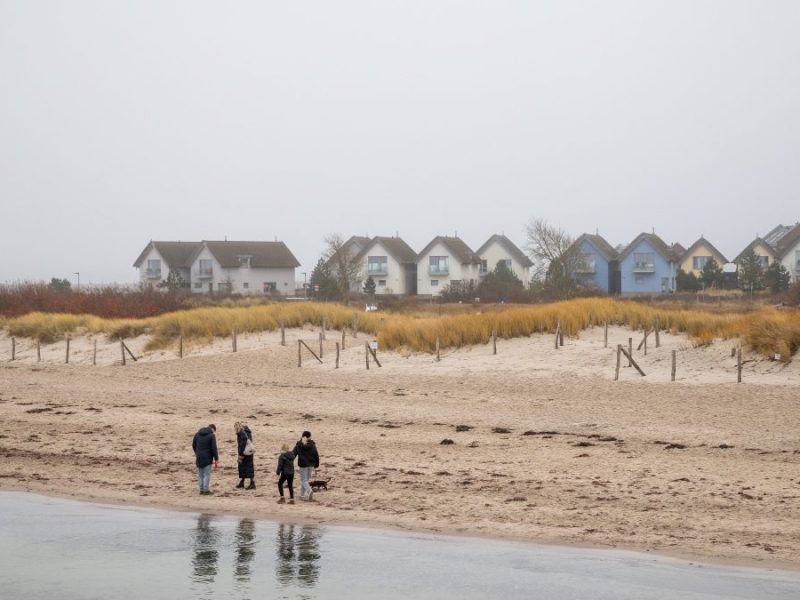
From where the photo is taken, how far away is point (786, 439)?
2391 centimetres

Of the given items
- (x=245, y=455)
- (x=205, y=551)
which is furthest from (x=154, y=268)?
(x=205, y=551)

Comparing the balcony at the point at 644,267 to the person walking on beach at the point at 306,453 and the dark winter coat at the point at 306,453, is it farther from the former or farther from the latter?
the dark winter coat at the point at 306,453

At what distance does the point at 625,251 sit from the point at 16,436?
78693mm

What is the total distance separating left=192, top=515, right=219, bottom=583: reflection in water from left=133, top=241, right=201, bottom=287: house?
88.8 m

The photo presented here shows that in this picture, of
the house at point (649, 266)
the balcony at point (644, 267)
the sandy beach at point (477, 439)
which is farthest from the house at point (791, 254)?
the sandy beach at point (477, 439)

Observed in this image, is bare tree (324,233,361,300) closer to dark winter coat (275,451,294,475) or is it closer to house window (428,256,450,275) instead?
house window (428,256,450,275)

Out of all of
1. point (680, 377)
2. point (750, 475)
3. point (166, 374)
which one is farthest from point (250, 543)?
point (166, 374)

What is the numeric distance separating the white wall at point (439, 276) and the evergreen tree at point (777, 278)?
1045 inches

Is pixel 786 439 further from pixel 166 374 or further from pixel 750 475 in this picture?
pixel 166 374

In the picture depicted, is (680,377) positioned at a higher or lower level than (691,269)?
lower

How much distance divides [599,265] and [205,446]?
3321 inches

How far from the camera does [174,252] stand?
108 meters

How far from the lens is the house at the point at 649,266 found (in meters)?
98.8

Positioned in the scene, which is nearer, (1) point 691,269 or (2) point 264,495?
(2) point 264,495
